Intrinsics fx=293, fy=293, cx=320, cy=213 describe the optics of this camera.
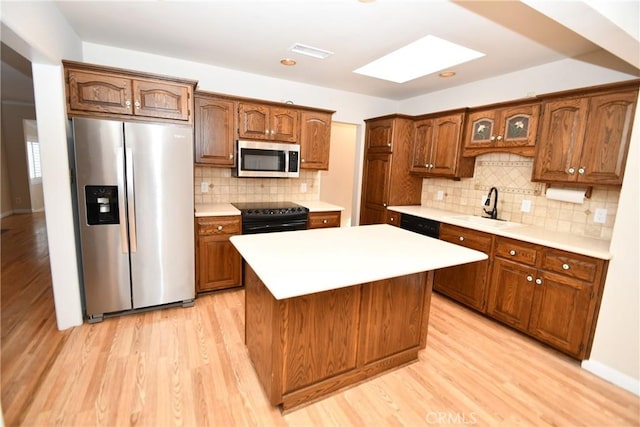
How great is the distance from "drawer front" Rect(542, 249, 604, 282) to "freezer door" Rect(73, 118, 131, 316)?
3531 mm

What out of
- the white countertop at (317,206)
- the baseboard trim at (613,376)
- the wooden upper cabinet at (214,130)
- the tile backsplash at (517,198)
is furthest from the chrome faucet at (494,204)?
the wooden upper cabinet at (214,130)

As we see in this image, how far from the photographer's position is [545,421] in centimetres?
171

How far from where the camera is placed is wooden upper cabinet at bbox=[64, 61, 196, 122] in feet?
7.73

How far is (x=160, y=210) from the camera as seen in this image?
2641 mm

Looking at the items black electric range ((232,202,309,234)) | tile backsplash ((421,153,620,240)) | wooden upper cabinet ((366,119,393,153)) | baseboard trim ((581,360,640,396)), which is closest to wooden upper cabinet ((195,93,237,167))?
black electric range ((232,202,309,234))

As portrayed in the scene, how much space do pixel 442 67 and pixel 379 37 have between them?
1.05 metres

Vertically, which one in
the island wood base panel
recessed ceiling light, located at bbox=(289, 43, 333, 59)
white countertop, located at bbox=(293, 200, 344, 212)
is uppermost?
recessed ceiling light, located at bbox=(289, 43, 333, 59)

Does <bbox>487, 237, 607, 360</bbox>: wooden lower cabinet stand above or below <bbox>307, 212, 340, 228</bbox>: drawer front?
below

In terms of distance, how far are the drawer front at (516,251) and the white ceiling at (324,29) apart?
167 cm

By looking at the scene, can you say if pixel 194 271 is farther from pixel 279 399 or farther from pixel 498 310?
pixel 498 310

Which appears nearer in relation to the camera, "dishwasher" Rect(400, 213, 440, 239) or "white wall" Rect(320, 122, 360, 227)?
"dishwasher" Rect(400, 213, 440, 239)

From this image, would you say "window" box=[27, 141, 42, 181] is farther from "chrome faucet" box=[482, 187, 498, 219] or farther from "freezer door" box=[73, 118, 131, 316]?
"chrome faucet" box=[482, 187, 498, 219]

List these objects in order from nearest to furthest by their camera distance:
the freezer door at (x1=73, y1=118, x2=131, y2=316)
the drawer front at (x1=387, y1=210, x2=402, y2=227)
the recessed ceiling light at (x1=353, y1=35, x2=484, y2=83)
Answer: the freezer door at (x1=73, y1=118, x2=131, y2=316) → the recessed ceiling light at (x1=353, y1=35, x2=484, y2=83) → the drawer front at (x1=387, y1=210, x2=402, y2=227)

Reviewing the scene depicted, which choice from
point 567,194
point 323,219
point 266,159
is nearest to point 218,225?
point 266,159
